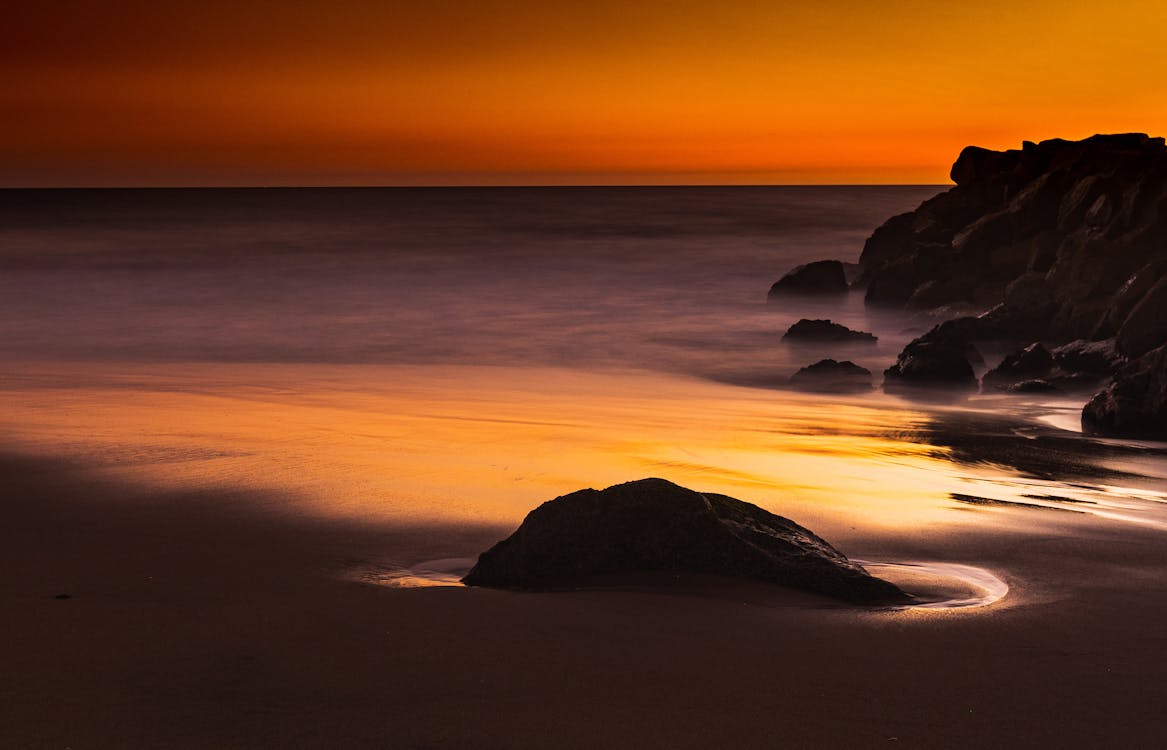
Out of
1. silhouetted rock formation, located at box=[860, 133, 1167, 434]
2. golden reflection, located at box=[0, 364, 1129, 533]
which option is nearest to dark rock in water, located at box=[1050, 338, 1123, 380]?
silhouetted rock formation, located at box=[860, 133, 1167, 434]

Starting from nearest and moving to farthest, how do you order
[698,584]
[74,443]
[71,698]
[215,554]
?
[71,698]
[698,584]
[215,554]
[74,443]

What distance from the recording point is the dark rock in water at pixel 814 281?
31.0 m

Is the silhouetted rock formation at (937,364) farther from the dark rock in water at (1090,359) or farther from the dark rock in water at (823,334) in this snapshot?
the dark rock in water at (823,334)

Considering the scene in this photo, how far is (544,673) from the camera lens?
3.84 meters

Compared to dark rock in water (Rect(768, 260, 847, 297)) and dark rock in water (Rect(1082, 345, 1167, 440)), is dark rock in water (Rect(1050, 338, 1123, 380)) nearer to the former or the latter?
dark rock in water (Rect(1082, 345, 1167, 440))

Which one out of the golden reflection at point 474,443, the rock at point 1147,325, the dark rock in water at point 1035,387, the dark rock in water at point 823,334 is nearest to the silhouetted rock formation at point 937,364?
the dark rock in water at point 1035,387

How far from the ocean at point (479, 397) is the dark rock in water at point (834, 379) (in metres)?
0.24

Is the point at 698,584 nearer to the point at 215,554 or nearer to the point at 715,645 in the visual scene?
the point at 715,645

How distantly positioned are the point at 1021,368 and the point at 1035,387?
0.82 m

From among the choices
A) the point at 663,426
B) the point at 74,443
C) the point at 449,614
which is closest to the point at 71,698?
the point at 449,614

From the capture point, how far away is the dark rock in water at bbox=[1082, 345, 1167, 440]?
35.6ft

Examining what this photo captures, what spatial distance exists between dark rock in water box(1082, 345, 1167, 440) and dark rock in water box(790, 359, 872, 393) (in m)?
3.61

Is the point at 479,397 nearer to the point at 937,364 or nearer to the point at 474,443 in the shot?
the point at 474,443

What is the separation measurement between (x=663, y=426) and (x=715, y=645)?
21.8 feet
